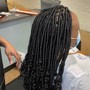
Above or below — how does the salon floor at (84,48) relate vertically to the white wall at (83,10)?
below

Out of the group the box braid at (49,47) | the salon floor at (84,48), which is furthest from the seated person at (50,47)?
the salon floor at (84,48)

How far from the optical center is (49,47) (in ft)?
2.83

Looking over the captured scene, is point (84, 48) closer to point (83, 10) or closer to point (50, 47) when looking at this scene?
point (83, 10)

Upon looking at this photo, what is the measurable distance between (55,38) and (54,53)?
72 millimetres

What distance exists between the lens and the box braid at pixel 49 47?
2.81ft

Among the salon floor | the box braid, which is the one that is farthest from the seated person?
the salon floor

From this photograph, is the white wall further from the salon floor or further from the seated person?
the seated person

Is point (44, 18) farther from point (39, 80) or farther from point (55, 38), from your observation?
point (39, 80)

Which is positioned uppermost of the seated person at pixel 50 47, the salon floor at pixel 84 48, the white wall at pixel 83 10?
the seated person at pixel 50 47

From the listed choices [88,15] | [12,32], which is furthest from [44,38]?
[88,15]

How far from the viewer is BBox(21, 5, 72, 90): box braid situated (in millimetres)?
856

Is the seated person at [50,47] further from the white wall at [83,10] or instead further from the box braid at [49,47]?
the white wall at [83,10]

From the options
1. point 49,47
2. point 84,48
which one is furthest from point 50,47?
point 84,48

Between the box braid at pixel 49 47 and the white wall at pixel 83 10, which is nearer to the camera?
the box braid at pixel 49 47
